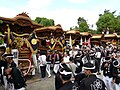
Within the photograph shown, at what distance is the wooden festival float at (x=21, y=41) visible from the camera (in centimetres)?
1437

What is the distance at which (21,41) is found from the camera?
15.3 meters

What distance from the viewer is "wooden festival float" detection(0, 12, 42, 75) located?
1437 centimetres

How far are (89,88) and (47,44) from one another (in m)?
15.4

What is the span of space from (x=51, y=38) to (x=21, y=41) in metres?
5.97

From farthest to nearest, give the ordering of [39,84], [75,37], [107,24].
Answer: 1. [107,24]
2. [75,37]
3. [39,84]

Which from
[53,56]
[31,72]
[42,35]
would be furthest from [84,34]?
[31,72]

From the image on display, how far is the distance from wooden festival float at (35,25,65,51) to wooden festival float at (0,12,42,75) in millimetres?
3720

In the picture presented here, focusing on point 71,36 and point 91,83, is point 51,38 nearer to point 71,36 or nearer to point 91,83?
point 71,36

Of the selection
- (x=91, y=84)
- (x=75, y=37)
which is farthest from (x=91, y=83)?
(x=75, y=37)

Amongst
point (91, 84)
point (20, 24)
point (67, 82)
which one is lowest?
point (91, 84)

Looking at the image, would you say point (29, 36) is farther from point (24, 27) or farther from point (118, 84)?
point (118, 84)

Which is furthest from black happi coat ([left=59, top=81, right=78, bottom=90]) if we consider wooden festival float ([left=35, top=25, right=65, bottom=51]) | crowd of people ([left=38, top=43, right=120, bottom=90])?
wooden festival float ([left=35, top=25, right=65, bottom=51])

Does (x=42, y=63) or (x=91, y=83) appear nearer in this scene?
(x=91, y=83)

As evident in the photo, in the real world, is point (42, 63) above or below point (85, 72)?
below
